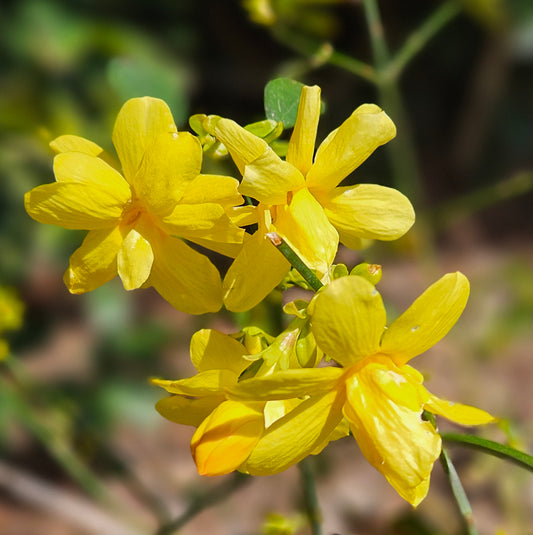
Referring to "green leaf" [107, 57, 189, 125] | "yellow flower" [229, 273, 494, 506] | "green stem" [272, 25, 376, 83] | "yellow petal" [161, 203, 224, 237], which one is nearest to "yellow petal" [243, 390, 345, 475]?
"yellow flower" [229, 273, 494, 506]

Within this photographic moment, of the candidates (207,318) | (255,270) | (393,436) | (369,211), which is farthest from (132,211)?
(207,318)

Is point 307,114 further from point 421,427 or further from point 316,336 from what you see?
point 421,427

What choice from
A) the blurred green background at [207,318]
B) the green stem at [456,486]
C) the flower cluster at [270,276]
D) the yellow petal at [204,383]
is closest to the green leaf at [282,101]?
the flower cluster at [270,276]

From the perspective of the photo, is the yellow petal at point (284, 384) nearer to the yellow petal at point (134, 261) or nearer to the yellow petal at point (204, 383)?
the yellow petal at point (204, 383)

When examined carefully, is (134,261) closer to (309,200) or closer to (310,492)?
(309,200)

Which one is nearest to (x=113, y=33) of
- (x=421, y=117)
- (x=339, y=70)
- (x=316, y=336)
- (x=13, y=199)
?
(x=13, y=199)

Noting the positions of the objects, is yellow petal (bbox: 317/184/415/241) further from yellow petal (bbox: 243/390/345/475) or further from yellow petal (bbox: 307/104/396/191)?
yellow petal (bbox: 243/390/345/475)
